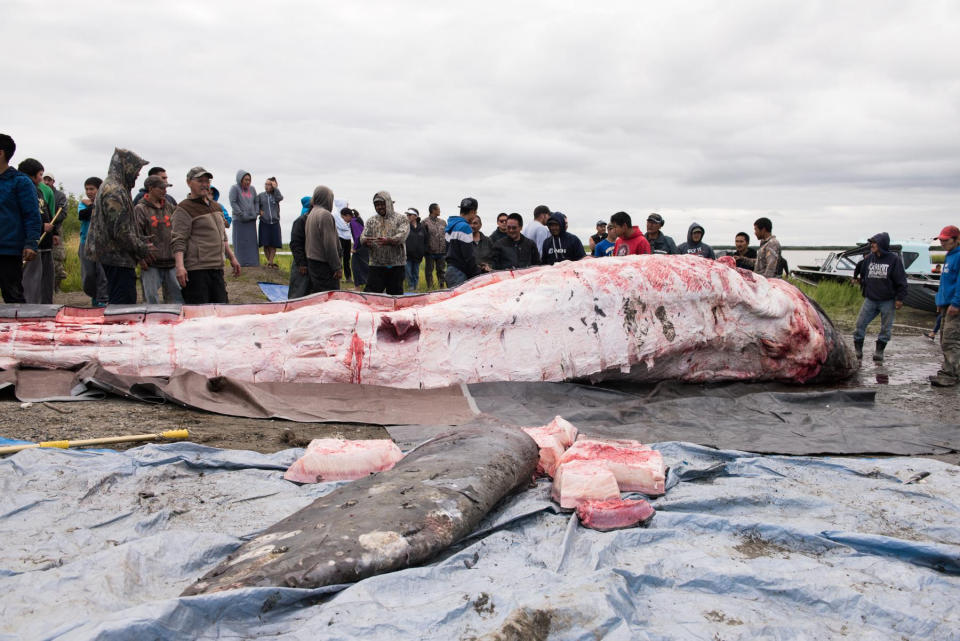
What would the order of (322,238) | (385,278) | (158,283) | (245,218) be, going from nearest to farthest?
1. (158,283)
2. (322,238)
3. (385,278)
4. (245,218)

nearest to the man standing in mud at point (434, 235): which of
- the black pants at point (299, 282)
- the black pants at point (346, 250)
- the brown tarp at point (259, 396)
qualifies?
the black pants at point (346, 250)

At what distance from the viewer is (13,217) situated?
23.5ft

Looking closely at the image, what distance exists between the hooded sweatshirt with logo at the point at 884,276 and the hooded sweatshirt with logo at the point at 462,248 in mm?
5523

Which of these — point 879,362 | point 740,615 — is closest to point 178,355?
point 740,615

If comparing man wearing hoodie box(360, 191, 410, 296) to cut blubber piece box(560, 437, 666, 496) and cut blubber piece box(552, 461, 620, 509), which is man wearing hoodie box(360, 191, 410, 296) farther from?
cut blubber piece box(552, 461, 620, 509)

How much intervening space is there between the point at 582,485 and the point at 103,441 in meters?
3.01

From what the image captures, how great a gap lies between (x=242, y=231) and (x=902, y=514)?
535 inches

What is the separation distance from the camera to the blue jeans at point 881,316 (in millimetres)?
9797

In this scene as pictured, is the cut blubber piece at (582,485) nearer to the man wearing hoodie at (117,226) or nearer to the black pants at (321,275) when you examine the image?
the man wearing hoodie at (117,226)

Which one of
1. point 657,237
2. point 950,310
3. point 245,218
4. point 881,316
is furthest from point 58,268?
point 950,310

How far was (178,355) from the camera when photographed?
245 inches

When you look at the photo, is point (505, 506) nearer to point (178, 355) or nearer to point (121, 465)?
point (121, 465)

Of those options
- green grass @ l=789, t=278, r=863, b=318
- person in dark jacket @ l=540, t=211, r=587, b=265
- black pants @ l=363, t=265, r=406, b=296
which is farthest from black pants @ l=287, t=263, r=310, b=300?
green grass @ l=789, t=278, r=863, b=318

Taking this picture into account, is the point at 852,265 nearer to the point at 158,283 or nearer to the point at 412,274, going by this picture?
the point at 412,274
